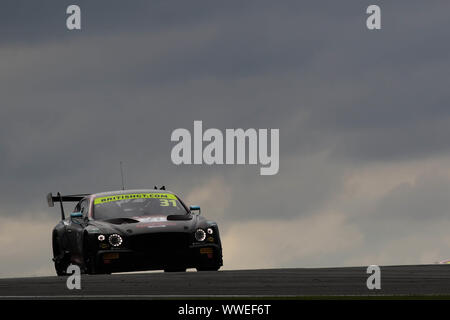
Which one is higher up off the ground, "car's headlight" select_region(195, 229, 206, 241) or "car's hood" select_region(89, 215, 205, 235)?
"car's hood" select_region(89, 215, 205, 235)

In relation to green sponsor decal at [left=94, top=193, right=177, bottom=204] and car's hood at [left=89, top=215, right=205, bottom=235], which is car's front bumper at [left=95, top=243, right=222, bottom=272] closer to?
car's hood at [left=89, top=215, right=205, bottom=235]

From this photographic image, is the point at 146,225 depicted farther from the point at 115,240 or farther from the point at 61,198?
the point at 61,198

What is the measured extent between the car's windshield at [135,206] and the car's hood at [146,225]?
0.36 metres

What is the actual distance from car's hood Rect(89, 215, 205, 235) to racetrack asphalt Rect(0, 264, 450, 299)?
2.26m

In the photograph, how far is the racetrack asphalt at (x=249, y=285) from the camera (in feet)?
38.8

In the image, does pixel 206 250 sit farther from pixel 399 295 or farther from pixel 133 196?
pixel 399 295

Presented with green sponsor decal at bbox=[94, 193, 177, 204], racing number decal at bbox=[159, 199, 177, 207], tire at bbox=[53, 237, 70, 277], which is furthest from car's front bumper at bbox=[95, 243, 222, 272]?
tire at bbox=[53, 237, 70, 277]

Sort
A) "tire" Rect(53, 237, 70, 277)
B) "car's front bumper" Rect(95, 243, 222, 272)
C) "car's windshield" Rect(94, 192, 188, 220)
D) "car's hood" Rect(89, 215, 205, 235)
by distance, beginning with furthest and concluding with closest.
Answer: "tire" Rect(53, 237, 70, 277)
"car's windshield" Rect(94, 192, 188, 220)
"car's hood" Rect(89, 215, 205, 235)
"car's front bumper" Rect(95, 243, 222, 272)

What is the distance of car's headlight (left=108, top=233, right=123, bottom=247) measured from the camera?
1859cm

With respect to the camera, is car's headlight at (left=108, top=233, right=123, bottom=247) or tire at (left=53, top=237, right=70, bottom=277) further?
tire at (left=53, top=237, right=70, bottom=277)

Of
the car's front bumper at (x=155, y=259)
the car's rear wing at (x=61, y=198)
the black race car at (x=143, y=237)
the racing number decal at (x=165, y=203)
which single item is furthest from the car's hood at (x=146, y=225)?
the car's rear wing at (x=61, y=198)

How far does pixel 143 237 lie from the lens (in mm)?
18578
